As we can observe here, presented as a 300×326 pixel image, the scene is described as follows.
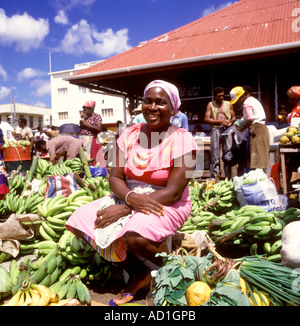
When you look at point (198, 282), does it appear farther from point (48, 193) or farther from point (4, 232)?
point (48, 193)

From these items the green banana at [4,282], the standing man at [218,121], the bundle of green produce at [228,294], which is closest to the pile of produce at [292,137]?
the standing man at [218,121]

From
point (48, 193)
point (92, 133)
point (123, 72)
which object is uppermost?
point (123, 72)

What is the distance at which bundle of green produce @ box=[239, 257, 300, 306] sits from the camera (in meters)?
1.74

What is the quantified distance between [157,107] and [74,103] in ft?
114

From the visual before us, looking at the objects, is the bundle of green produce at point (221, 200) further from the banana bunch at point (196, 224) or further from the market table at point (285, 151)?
the market table at point (285, 151)

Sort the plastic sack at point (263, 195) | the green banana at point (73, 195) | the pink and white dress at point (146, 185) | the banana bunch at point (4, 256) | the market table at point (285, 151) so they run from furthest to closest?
the market table at point (285, 151), the plastic sack at point (263, 195), the green banana at point (73, 195), the banana bunch at point (4, 256), the pink and white dress at point (146, 185)

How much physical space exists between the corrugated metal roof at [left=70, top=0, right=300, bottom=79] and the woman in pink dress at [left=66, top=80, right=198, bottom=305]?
5.53 m

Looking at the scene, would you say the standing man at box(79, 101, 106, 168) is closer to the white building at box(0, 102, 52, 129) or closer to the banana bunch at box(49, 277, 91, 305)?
the banana bunch at box(49, 277, 91, 305)

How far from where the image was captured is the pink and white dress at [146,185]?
A: 7.20 ft

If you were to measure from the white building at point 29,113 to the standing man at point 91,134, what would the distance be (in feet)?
122

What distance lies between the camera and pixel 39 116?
46094mm

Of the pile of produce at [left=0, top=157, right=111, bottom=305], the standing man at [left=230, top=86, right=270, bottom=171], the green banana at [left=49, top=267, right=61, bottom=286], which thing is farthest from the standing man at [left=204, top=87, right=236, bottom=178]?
the green banana at [left=49, top=267, right=61, bottom=286]

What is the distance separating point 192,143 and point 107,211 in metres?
0.95
